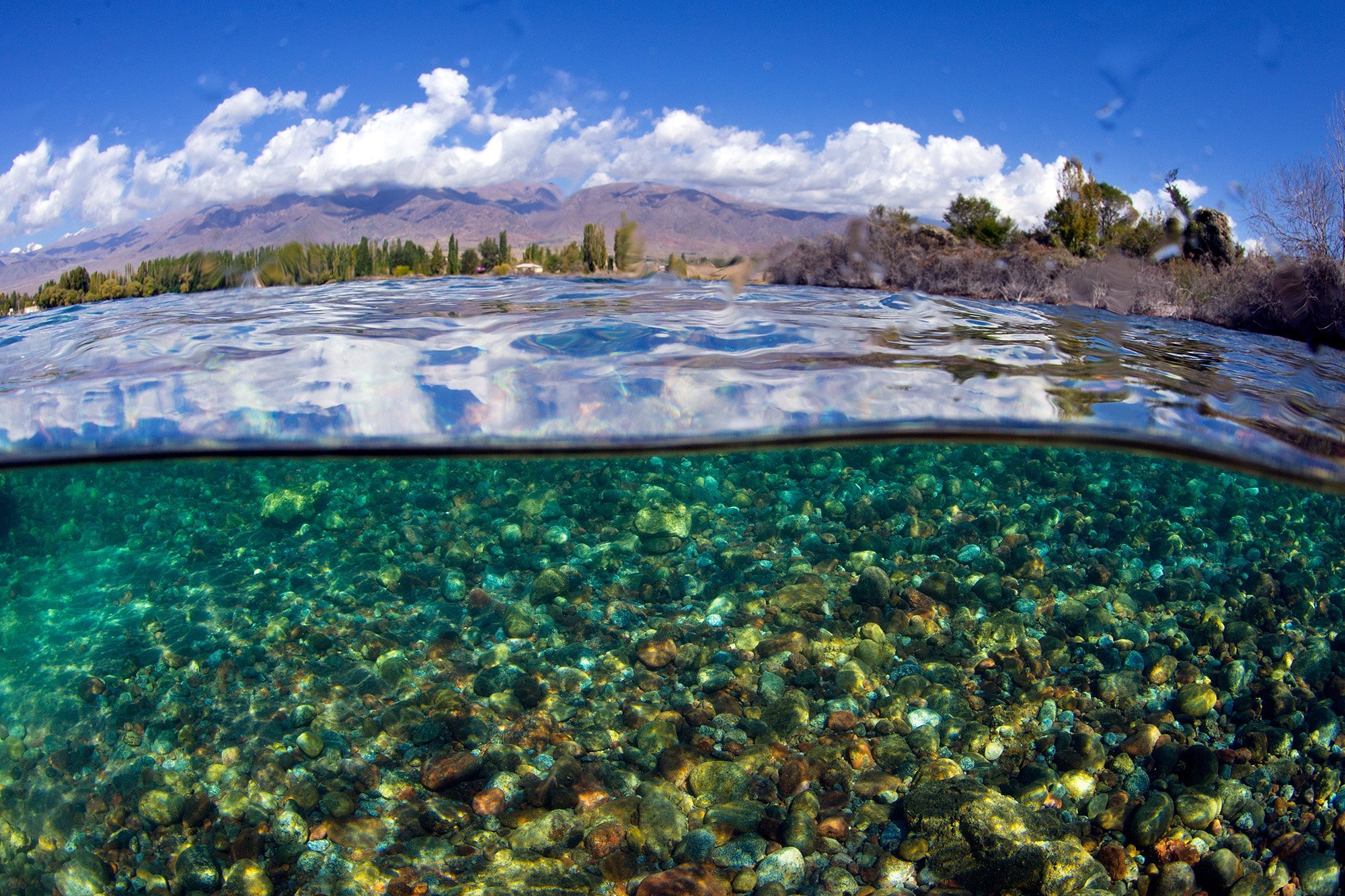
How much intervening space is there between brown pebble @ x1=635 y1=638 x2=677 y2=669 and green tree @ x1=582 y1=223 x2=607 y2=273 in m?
5.30

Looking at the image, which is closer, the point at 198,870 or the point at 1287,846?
the point at 198,870

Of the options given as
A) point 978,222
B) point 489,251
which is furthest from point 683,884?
point 978,222

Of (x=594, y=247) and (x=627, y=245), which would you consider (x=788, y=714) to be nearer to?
(x=627, y=245)

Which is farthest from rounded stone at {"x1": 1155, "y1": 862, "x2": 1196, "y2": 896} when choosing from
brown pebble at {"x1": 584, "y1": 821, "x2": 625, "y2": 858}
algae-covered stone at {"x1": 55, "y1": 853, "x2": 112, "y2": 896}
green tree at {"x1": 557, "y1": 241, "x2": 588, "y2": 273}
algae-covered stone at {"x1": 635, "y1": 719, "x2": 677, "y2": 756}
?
green tree at {"x1": 557, "y1": 241, "x2": 588, "y2": 273}

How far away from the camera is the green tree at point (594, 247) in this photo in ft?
27.2

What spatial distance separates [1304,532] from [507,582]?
6.84 meters

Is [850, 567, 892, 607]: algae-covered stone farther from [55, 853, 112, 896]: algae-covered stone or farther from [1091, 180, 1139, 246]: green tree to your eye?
[1091, 180, 1139, 246]: green tree

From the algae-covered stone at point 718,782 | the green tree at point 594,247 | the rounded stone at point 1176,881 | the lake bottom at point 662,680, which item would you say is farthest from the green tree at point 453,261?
the rounded stone at point 1176,881

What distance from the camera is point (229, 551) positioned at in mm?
5184

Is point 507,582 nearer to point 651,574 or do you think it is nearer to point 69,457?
point 651,574

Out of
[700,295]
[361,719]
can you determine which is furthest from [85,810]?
[700,295]

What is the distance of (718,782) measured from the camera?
12.1ft

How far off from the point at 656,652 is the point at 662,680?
0.17 meters

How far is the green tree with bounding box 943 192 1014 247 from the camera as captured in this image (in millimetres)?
18984
